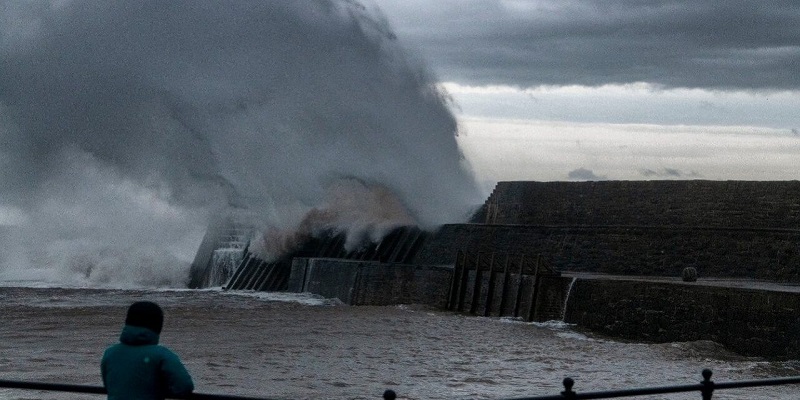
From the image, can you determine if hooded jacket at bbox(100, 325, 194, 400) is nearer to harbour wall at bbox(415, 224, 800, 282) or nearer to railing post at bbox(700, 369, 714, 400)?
railing post at bbox(700, 369, 714, 400)

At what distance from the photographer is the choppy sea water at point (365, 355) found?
12914 mm

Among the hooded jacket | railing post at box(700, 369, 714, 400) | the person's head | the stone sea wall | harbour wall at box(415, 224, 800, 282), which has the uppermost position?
the stone sea wall

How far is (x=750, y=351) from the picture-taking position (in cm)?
1569

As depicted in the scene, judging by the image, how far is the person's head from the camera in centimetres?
516

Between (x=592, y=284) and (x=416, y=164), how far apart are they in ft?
42.1

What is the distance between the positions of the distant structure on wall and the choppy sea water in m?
3.21

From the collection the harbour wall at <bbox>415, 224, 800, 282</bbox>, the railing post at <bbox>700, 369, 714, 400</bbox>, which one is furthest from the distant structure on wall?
the railing post at <bbox>700, 369, 714, 400</bbox>

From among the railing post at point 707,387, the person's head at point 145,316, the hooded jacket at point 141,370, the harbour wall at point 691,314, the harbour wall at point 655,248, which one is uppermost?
the harbour wall at point 655,248

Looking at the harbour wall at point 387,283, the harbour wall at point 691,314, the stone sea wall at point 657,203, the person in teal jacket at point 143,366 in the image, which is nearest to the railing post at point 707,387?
the person in teal jacket at point 143,366

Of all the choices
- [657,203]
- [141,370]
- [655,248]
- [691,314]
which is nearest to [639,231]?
[655,248]

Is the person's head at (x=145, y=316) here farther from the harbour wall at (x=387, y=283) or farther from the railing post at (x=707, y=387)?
the harbour wall at (x=387, y=283)

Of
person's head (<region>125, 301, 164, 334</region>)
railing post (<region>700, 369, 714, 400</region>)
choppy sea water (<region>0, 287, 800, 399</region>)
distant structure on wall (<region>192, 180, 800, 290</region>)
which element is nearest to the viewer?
person's head (<region>125, 301, 164, 334</region>)

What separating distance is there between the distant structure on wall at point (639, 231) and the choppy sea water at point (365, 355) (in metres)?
3.21

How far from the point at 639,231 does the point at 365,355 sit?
8.51 meters
